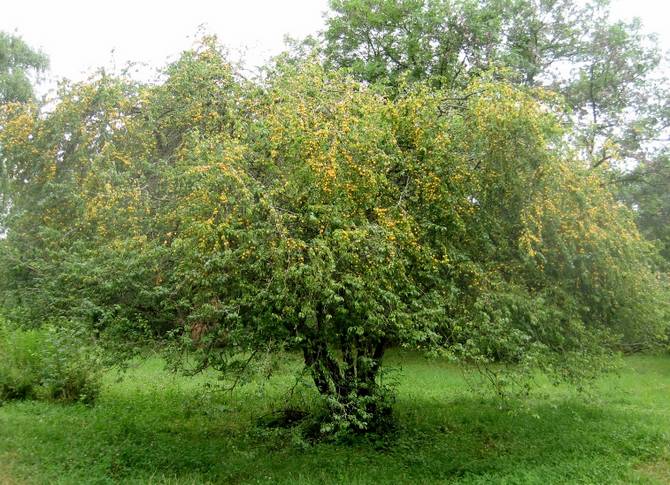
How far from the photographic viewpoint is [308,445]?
6.89 metres

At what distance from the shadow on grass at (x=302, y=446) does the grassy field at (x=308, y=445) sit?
0.7 inches

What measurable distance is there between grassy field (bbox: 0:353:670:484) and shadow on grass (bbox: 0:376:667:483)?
0.02 metres

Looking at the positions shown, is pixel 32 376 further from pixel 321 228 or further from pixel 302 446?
pixel 321 228

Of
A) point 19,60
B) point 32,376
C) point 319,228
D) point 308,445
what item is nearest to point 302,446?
point 308,445

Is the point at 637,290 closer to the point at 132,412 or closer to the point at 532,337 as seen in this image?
the point at 532,337

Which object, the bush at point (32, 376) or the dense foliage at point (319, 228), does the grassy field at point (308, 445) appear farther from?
the dense foliage at point (319, 228)

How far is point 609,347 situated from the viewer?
8.55m

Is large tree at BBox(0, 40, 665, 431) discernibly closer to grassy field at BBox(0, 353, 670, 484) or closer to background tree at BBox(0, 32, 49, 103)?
grassy field at BBox(0, 353, 670, 484)

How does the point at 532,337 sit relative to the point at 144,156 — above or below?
below

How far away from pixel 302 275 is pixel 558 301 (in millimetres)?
3710

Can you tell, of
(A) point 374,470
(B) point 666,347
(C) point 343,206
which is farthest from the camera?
(B) point 666,347

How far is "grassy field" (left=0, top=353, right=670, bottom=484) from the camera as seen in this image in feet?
24.7

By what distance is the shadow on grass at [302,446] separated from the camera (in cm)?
754

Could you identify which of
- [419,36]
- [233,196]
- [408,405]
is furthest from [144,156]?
[419,36]
